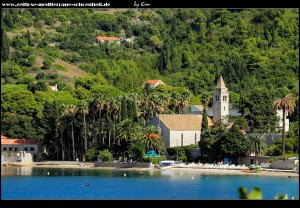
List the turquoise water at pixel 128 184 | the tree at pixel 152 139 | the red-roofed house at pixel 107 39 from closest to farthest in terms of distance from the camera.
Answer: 1. the turquoise water at pixel 128 184
2. the tree at pixel 152 139
3. the red-roofed house at pixel 107 39

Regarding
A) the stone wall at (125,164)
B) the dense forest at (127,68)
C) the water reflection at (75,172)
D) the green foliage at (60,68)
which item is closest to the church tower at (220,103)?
the dense forest at (127,68)

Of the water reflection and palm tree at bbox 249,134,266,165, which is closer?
the water reflection

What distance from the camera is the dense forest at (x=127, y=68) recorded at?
194ft

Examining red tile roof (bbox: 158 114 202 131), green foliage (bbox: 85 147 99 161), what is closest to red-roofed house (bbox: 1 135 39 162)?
green foliage (bbox: 85 147 99 161)

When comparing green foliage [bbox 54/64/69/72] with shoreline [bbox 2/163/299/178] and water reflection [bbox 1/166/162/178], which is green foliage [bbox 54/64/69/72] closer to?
shoreline [bbox 2/163/299/178]

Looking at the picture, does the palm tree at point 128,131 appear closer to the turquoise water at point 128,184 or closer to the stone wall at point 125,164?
the stone wall at point 125,164

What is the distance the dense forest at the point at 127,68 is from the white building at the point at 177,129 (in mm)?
1289

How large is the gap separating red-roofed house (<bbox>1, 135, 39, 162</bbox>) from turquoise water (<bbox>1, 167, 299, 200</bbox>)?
5023 mm

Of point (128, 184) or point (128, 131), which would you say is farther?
point (128, 131)

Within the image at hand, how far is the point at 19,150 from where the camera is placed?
59.8m

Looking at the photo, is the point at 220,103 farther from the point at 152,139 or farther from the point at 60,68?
the point at 60,68

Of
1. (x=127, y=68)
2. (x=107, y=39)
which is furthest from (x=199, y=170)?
(x=107, y=39)

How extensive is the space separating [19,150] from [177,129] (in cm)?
1024

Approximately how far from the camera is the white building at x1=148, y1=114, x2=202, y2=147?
192 ft
